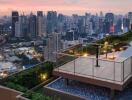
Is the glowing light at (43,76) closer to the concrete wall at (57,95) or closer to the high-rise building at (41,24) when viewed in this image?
the concrete wall at (57,95)

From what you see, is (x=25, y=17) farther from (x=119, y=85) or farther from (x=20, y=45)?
(x=119, y=85)

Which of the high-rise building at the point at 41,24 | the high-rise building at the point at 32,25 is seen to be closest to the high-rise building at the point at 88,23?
the high-rise building at the point at 41,24

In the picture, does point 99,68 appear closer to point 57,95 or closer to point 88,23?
point 57,95

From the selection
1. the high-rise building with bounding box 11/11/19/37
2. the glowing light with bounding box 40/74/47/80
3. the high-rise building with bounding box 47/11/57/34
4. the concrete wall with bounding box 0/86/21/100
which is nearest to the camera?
the concrete wall with bounding box 0/86/21/100

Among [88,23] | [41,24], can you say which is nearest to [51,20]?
[41,24]

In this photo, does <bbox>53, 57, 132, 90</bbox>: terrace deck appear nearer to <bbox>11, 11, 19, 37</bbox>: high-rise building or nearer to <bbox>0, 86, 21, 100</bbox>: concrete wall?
<bbox>0, 86, 21, 100</bbox>: concrete wall

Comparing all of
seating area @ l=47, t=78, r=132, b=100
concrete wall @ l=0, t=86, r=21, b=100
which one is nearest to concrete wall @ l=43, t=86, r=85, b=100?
seating area @ l=47, t=78, r=132, b=100

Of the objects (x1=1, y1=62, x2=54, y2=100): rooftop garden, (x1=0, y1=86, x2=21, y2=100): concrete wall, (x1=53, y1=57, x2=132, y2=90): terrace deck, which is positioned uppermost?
(x1=53, y1=57, x2=132, y2=90): terrace deck
